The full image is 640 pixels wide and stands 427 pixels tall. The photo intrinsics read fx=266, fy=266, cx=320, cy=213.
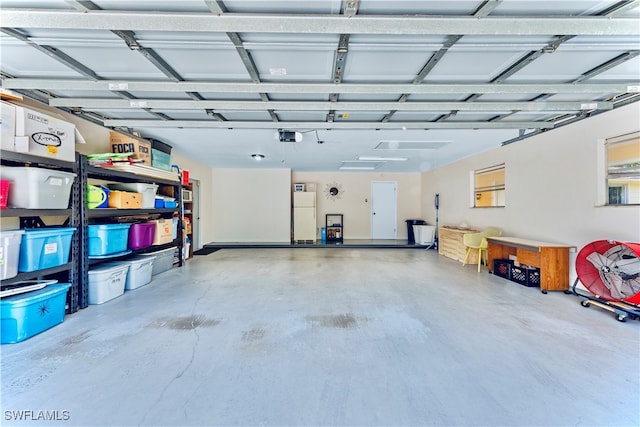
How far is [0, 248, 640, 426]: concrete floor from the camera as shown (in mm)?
1554

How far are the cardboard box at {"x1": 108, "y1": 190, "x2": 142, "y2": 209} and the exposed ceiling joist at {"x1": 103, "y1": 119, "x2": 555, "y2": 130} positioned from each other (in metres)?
1.04

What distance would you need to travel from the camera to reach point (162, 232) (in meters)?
4.62

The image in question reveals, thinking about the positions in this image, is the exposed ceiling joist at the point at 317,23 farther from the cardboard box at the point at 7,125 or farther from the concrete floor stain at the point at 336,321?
the concrete floor stain at the point at 336,321

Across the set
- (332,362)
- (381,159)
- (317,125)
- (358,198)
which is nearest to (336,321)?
(332,362)

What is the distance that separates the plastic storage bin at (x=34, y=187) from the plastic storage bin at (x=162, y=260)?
2.01 metres

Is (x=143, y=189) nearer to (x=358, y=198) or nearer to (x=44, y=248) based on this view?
(x=44, y=248)

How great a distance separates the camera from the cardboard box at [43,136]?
2.43 metres

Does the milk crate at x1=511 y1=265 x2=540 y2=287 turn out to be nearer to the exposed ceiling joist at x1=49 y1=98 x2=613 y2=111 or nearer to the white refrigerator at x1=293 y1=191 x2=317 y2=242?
the exposed ceiling joist at x1=49 y1=98 x2=613 y2=111

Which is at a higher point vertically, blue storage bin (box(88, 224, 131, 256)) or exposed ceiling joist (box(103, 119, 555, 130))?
exposed ceiling joist (box(103, 119, 555, 130))

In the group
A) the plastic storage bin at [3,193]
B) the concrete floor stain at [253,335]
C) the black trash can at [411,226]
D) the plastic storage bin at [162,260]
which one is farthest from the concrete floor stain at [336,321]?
Answer: the black trash can at [411,226]

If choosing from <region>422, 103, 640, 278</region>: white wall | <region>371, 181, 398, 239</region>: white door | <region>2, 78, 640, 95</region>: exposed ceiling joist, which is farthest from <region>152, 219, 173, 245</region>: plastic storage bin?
<region>371, 181, 398, 239</region>: white door

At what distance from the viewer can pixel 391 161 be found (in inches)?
283

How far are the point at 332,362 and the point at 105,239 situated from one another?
319 centimetres

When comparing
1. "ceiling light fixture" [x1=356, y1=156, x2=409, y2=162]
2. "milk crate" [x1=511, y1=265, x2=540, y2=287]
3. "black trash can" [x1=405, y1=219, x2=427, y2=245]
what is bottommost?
"milk crate" [x1=511, y1=265, x2=540, y2=287]
